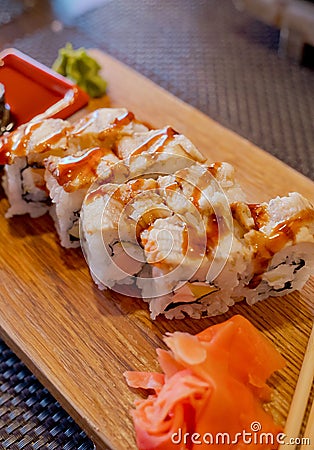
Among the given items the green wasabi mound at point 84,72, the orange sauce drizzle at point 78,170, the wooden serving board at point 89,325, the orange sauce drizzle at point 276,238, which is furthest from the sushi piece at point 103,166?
the green wasabi mound at point 84,72

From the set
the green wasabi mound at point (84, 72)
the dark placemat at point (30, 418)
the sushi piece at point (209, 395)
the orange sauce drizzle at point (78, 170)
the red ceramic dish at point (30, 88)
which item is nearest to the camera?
the sushi piece at point (209, 395)

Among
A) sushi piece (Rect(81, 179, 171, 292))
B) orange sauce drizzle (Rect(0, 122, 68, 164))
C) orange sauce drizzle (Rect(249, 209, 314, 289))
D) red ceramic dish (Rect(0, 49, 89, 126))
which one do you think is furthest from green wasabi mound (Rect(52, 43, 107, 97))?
orange sauce drizzle (Rect(249, 209, 314, 289))

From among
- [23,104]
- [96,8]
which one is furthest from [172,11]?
[23,104]

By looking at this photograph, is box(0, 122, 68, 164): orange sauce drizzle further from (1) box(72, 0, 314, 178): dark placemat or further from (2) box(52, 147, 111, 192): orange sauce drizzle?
(1) box(72, 0, 314, 178): dark placemat

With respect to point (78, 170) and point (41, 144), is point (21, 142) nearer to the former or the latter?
point (41, 144)

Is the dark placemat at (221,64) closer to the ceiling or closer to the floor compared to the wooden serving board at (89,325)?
closer to the ceiling

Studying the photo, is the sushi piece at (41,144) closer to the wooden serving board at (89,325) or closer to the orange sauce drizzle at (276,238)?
the wooden serving board at (89,325)
